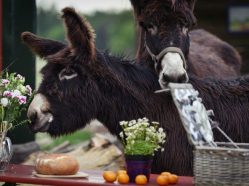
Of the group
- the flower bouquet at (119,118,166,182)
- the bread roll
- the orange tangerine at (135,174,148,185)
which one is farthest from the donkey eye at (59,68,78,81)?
the orange tangerine at (135,174,148,185)

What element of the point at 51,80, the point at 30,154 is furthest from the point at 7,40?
the point at 51,80

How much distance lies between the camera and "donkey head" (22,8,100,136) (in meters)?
5.31

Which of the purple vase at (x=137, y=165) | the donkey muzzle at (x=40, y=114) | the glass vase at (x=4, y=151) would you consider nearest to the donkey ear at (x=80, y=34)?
the donkey muzzle at (x=40, y=114)

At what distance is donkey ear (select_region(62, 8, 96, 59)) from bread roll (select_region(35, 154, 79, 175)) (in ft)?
3.02

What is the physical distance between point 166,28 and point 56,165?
5.74 ft

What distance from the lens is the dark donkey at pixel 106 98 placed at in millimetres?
5293

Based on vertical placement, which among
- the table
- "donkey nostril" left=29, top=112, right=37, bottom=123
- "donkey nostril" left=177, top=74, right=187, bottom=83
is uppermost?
"donkey nostril" left=177, top=74, right=187, bottom=83

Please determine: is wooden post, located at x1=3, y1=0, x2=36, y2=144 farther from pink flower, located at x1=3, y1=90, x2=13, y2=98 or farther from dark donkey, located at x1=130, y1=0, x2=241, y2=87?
pink flower, located at x1=3, y1=90, x2=13, y2=98

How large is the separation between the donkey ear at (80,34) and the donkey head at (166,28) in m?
0.59

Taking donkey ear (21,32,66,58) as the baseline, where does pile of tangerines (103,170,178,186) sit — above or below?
below

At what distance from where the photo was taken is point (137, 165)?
4488 mm

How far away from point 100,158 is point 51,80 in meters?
3.39

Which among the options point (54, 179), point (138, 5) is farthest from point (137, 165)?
point (138, 5)

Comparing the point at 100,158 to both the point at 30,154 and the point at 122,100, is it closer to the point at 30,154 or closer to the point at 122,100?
the point at 30,154
